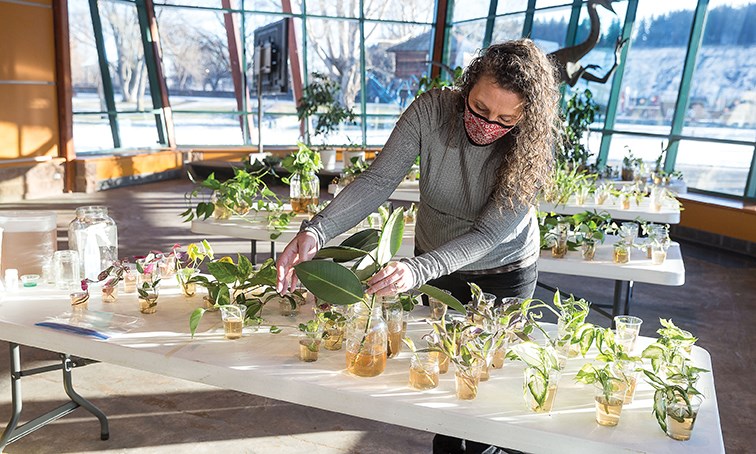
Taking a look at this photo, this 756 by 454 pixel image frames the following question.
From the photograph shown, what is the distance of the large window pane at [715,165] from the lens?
7797 mm

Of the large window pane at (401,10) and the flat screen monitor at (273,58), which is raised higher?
the large window pane at (401,10)

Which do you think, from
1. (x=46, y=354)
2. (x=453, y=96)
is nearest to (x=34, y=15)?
(x=46, y=354)

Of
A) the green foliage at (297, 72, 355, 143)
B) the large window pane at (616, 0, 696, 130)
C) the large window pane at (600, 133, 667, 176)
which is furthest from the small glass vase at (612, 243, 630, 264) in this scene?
the green foliage at (297, 72, 355, 143)

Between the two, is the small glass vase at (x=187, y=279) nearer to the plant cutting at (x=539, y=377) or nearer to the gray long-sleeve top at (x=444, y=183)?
the gray long-sleeve top at (x=444, y=183)

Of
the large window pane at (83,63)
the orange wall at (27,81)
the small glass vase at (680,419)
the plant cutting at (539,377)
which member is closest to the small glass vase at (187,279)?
the plant cutting at (539,377)

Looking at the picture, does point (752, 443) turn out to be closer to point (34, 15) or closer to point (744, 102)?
point (744, 102)

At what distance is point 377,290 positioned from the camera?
65.8 inches

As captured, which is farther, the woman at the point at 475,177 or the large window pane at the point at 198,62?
the large window pane at the point at 198,62

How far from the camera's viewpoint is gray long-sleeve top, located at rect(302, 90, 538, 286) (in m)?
2.05

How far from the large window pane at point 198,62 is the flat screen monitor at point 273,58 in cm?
314

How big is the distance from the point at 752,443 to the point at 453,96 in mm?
2109

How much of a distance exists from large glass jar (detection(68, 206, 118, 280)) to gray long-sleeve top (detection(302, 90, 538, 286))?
795 millimetres

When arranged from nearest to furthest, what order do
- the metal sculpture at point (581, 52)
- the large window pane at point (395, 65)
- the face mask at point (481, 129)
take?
1. the face mask at point (481, 129)
2. the metal sculpture at point (581, 52)
3. the large window pane at point (395, 65)

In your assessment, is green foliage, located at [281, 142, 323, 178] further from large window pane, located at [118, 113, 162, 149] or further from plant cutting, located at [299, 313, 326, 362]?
large window pane, located at [118, 113, 162, 149]
